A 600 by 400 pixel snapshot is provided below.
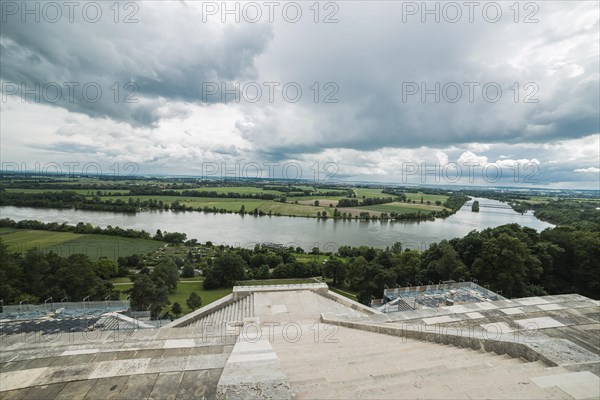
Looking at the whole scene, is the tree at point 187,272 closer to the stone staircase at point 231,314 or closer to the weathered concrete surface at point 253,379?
the stone staircase at point 231,314

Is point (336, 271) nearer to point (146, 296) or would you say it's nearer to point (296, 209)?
point (146, 296)

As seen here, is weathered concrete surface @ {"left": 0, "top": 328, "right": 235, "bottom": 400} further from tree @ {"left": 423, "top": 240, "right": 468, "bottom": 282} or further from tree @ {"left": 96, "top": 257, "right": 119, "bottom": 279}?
tree @ {"left": 96, "top": 257, "right": 119, "bottom": 279}

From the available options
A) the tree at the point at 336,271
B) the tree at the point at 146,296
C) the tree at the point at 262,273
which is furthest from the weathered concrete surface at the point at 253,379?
the tree at the point at 262,273

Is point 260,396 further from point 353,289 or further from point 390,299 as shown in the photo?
point 353,289

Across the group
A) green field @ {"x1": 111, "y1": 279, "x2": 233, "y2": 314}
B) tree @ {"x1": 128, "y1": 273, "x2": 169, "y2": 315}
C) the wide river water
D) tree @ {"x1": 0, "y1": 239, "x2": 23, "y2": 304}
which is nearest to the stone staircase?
tree @ {"x1": 128, "y1": 273, "x2": 169, "y2": 315}

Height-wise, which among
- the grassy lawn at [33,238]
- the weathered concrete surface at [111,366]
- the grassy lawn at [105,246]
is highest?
the weathered concrete surface at [111,366]

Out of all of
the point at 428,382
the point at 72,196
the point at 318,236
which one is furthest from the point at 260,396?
the point at 72,196

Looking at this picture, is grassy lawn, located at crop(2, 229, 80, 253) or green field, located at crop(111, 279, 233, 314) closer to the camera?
green field, located at crop(111, 279, 233, 314)
